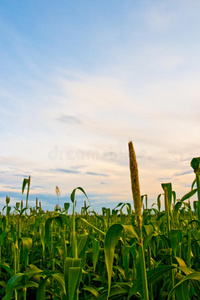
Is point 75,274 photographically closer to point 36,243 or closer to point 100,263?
point 100,263

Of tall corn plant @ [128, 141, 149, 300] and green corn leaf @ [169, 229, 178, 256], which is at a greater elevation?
tall corn plant @ [128, 141, 149, 300]

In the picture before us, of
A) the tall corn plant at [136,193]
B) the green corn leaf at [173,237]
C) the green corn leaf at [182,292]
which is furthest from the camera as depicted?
the green corn leaf at [173,237]

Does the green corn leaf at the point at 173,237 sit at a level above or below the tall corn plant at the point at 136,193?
below

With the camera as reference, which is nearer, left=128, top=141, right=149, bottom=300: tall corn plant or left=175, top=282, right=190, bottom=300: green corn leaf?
left=128, top=141, right=149, bottom=300: tall corn plant

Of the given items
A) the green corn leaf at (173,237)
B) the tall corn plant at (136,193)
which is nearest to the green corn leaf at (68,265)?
the tall corn plant at (136,193)

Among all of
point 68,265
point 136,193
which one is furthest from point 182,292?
point 136,193

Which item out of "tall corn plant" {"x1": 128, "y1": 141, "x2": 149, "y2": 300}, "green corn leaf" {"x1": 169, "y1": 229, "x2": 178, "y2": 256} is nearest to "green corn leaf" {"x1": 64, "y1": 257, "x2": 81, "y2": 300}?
"tall corn plant" {"x1": 128, "y1": 141, "x2": 149, "y2": 300}

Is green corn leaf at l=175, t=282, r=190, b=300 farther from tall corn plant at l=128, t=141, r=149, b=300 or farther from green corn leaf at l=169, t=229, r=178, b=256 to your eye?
tall corn plant at l=128, t=141, r=149, b=300

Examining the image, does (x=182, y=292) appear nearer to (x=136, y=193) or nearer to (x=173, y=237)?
(x=173, y=237)

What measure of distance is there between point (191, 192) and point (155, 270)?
37.5 inches

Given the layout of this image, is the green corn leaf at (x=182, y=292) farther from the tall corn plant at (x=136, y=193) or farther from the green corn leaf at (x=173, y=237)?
the tall corn plant at (x=136, y=193)

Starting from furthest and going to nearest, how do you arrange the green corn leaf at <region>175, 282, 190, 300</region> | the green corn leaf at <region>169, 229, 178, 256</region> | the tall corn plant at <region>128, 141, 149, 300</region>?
the green corn leaf at <region>169, 229, 178, 256</region>, the green corn leaf at <region>175, 282, 190, 300</region>, the tall corn plant at <region>128, 141, 149, 300</region>

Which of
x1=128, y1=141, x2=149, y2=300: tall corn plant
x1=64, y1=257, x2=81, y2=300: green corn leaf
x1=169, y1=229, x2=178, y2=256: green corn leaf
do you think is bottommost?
x1=64, y1=257, x2=81, y2=300: green corn leaf

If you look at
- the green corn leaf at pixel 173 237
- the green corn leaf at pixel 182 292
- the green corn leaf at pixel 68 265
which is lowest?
the green corn leaf at pixel 182 292
